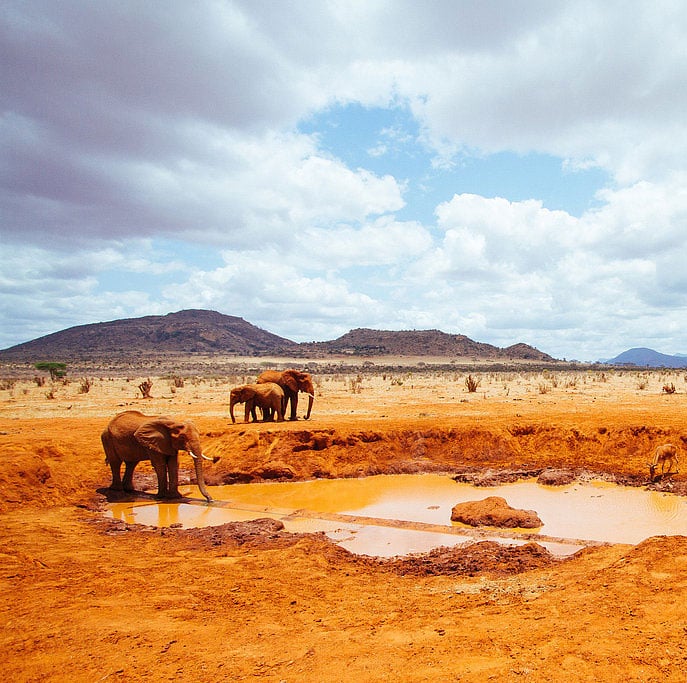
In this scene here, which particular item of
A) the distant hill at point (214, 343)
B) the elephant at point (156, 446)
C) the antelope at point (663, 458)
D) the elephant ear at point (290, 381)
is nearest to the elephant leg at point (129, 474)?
the elephant at point (156, 446)

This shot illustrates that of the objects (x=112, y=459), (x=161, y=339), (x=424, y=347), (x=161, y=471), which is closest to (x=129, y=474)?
(x=112, y=459)

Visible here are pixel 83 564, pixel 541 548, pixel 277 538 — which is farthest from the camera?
pixel 277 538

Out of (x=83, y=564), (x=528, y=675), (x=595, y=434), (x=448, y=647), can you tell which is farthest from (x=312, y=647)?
(x=595, y=434)

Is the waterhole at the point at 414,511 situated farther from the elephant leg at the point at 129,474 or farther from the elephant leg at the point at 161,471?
the elephant leg at the point at 129,474

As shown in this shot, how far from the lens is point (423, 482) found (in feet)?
46.7

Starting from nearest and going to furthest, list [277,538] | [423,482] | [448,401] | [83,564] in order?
[83,564] → [277,538] → [423,482] → [448,401]

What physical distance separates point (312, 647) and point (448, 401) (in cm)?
2246

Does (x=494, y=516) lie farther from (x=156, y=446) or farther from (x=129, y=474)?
(x=129, y=474)

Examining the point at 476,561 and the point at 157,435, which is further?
the point at 157,435

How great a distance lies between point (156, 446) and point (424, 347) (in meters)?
105

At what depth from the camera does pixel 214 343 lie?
14462 centimetres

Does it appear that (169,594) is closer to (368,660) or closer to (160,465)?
(368,660)

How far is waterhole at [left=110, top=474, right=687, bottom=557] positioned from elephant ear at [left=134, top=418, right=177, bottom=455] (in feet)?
4.10

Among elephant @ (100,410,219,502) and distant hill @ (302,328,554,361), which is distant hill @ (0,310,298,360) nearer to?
distant hill @ (302,328,554,361)
